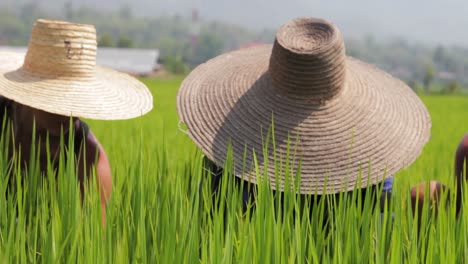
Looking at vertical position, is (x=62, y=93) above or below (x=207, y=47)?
above

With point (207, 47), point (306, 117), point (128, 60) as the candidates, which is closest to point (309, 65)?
point (306, 117)

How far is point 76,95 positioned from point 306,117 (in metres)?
0.61

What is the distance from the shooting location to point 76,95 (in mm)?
2029

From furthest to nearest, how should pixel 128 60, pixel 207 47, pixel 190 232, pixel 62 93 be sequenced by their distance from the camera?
pixel 207 47, pixel 128 60, pixel 62 93, pixel 190 232

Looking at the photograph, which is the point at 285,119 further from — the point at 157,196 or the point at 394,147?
the point at 157,196

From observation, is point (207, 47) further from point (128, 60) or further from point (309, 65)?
point (309, 65)

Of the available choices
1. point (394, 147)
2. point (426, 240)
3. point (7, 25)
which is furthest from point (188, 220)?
point (7, 25)

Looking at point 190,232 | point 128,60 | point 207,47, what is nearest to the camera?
point 190,232

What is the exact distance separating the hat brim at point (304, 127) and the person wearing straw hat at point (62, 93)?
0.64 feet

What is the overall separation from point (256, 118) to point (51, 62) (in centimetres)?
57

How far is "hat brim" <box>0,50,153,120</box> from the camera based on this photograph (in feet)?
6.37

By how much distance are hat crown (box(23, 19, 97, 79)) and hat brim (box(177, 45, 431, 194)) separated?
0.28m

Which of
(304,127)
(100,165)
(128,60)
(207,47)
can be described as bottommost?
(207,47)

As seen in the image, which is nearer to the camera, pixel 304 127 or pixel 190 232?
pixel 190 232
